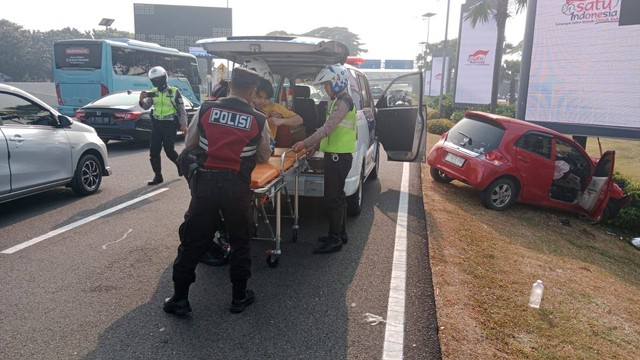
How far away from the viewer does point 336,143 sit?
4750 millimetres

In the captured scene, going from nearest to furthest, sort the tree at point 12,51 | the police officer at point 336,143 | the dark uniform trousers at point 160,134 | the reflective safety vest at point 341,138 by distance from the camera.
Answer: the police officer at point 336,143 < the reflective safety vest at point 341,138 < the dark uniform trousers at point 160,134 < the tree at point 12,51

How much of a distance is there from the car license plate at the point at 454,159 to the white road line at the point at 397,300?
6.59 feet

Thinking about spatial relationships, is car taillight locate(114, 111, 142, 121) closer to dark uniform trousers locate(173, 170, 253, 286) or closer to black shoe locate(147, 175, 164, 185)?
black shoe locate(147, 175, 164, 185)

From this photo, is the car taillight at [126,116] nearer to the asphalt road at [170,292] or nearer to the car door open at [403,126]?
the asphalt road at [170,292]

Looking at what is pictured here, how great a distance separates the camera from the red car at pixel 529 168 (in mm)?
7488

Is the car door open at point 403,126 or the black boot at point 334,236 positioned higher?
the car door open at point 403,126

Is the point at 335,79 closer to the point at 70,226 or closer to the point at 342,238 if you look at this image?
the point at 342,238

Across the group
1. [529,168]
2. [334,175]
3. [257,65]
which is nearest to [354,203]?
[334,175]

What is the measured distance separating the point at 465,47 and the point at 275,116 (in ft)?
68.7

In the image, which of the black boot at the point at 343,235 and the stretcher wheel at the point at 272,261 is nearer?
the stretcher wheel at the point at 272,261

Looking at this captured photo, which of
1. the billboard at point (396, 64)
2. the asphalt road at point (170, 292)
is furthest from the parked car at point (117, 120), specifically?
the billboard at point (396, 64)

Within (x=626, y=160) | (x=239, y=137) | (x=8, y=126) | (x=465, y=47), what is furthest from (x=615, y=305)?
(x=465, y=47)

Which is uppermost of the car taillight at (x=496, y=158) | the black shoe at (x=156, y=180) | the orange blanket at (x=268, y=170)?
the orange blanket at (x=268, y=170)

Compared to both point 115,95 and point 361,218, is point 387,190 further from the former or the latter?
point 115,95
